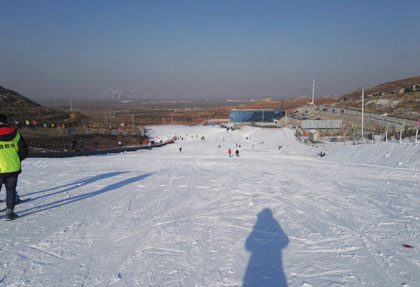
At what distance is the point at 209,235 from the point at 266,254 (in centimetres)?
109

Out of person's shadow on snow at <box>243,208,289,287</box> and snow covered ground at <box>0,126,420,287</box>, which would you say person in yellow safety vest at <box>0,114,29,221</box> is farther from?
person's shadow on snow at <box>243,208,289,287</box>

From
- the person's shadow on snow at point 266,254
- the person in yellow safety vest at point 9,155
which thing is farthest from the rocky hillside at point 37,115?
the person's shadow on snow at point 266,254

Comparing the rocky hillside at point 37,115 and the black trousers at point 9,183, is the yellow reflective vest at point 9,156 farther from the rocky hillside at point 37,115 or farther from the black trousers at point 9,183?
the rocky hillside at point 37,115

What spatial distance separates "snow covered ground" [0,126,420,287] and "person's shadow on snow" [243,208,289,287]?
A: 1cm

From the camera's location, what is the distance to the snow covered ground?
3.62 meters

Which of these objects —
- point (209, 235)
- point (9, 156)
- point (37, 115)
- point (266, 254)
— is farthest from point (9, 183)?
point (37, 115)

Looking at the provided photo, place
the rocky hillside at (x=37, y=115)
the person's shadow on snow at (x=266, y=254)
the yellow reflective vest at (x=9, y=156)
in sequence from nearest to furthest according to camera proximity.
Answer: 1. the person's shadow on snow at (x=266, y=254)
2. the yellow reflective vest at (x=9, y=156)
3. the rocky hillside at (x=37, y=115)

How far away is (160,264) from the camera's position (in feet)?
12.7

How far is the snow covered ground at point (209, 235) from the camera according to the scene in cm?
362

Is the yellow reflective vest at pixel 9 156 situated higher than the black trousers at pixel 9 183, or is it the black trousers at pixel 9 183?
the yellow reflective vest at pixel 9 156

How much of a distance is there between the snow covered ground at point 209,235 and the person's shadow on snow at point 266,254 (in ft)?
0.05

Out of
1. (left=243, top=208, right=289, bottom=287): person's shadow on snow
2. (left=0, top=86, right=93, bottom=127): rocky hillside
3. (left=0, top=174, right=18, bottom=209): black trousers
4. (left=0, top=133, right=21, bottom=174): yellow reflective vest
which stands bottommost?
(left=243, top=208, right=289, bottom=287): person's shadow on snow

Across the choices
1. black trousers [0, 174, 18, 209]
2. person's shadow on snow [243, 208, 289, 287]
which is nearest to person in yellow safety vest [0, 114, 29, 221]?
black trousers [0, 174, 18, 209]

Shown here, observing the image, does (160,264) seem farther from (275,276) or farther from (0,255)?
(0,255)
